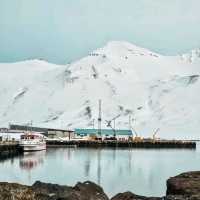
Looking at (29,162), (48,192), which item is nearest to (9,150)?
(29,162)

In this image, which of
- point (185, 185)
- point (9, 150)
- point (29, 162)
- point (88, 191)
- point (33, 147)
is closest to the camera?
point (185, 185)

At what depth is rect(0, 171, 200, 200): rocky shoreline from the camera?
21.1 m

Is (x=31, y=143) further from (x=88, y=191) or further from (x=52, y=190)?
(x=88, y=191)

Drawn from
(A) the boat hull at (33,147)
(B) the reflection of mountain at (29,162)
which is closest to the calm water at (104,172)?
(B) the reflection of mountain at (29,162)

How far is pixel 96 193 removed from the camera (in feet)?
91.6

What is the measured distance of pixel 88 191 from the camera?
27469mm

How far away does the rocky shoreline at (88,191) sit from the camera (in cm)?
2112

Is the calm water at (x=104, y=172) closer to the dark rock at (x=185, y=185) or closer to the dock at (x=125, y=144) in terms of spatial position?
the dark rock at (x=185, y=185)

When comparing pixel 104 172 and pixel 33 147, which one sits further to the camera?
pixel 33 147

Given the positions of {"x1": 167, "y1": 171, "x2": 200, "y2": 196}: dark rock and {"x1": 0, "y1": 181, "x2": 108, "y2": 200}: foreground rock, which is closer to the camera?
{"x1": 0, "y1": 181, "x2": 108, "y2": 200}: foreground rock

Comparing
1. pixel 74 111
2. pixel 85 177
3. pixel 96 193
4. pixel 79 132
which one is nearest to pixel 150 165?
pixel 85 177

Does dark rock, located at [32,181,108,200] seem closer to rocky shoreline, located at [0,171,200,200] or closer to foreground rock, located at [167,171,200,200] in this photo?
rocky shoreline, located at [0,171,200,200]

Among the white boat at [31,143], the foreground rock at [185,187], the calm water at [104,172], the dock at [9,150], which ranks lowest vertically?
the calm water at [104,172]

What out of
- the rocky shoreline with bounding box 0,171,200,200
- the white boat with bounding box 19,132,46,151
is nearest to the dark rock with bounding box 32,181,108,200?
the rocky shoreline with bounding box 0,171,200,200
